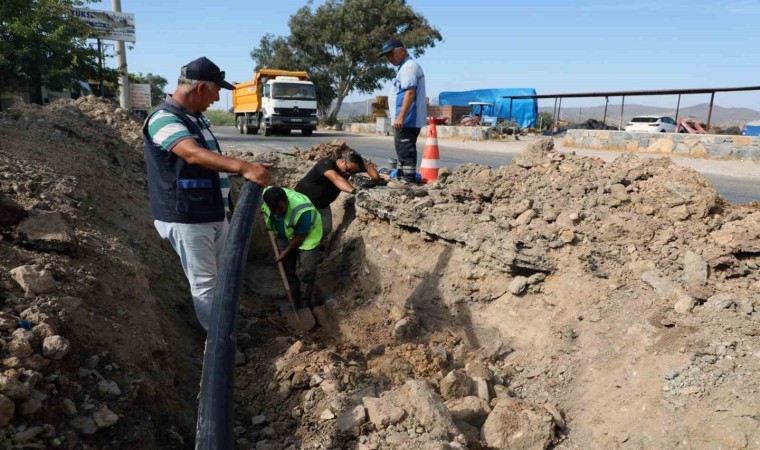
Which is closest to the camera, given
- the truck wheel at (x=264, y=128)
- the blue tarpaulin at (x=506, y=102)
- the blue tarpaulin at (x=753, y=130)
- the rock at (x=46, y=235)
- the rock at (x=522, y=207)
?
the rock at (x=46, y=235)

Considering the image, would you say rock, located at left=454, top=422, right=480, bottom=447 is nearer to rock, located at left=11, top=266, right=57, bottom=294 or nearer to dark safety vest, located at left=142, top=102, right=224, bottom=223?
dark safety vest, located at left=142, top=102, right=224, bottom=223

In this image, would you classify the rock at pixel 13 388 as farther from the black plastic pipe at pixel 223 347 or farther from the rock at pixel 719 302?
the rock at pixel 719 302

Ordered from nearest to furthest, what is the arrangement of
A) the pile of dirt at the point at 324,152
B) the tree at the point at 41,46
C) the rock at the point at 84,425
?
the rock at the point at 84,425, the pile of dirt at the point at 324,152, the tree at the point at 41,46

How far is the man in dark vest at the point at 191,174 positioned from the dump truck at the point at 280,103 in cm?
1817

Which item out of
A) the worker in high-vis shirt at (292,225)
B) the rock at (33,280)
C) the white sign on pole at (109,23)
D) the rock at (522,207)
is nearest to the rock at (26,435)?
the rock at (33,280)

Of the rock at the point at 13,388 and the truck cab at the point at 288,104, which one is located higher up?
the truck cab at the point at 288,104

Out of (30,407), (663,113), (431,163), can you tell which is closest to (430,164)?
(431,163)

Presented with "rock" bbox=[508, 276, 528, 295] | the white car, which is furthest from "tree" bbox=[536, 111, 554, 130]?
"rock" bbox=[508, 276, 528, 295]

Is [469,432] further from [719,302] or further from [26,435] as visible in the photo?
[26,435]

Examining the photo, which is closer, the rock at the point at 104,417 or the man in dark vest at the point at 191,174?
the rock at the point at 104,417

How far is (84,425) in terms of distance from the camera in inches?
79.3

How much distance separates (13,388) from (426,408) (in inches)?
64.2

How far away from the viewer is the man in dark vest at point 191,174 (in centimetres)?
277

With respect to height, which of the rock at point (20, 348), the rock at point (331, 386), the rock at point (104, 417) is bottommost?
the rock at point (331, 386)
